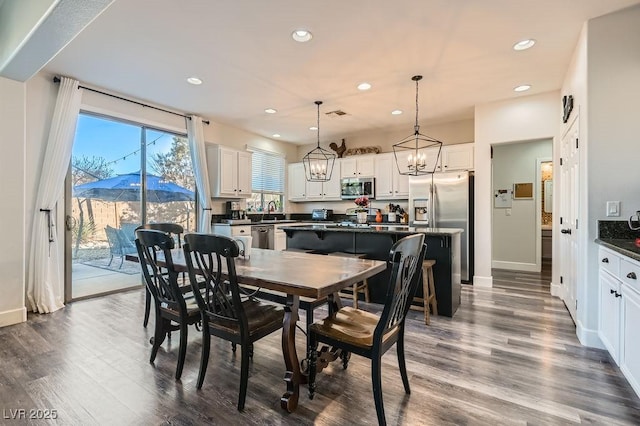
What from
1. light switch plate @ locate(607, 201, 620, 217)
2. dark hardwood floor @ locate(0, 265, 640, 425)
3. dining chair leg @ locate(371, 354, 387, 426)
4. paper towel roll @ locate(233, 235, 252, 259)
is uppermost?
light switch plate @ locate(607, 201, 620, 217)

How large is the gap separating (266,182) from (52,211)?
3.73 meters

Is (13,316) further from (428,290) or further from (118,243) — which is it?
(428,290)

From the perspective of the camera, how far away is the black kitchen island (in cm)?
333

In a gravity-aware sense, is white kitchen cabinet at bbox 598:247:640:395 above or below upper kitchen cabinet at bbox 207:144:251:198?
below

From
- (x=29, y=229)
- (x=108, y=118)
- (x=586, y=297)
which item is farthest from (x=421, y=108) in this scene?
(x=29, y=229)

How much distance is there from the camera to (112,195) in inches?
170

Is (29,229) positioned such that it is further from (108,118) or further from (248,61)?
(248,61)

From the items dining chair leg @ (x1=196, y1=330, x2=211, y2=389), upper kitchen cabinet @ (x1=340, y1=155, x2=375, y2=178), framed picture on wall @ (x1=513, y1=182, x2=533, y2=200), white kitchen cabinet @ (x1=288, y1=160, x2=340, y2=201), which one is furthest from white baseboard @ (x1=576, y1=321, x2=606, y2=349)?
white kitchen cabinet @ (x1=288, y1=160, x2=340, y2=201)

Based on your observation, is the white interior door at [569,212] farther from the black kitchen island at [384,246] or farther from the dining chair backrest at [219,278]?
the dining chair backrest at [219,278]

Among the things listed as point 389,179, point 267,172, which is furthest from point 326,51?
point 267,172

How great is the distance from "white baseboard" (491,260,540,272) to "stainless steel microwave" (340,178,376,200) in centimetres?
272

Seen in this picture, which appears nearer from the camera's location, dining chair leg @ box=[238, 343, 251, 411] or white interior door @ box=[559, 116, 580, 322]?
dining chair leg @ box=[238, 343, 251, 411]

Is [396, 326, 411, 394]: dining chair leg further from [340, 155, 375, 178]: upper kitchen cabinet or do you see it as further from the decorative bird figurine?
the decorative bird figurine

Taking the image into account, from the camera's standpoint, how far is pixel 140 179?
15.1 ft
